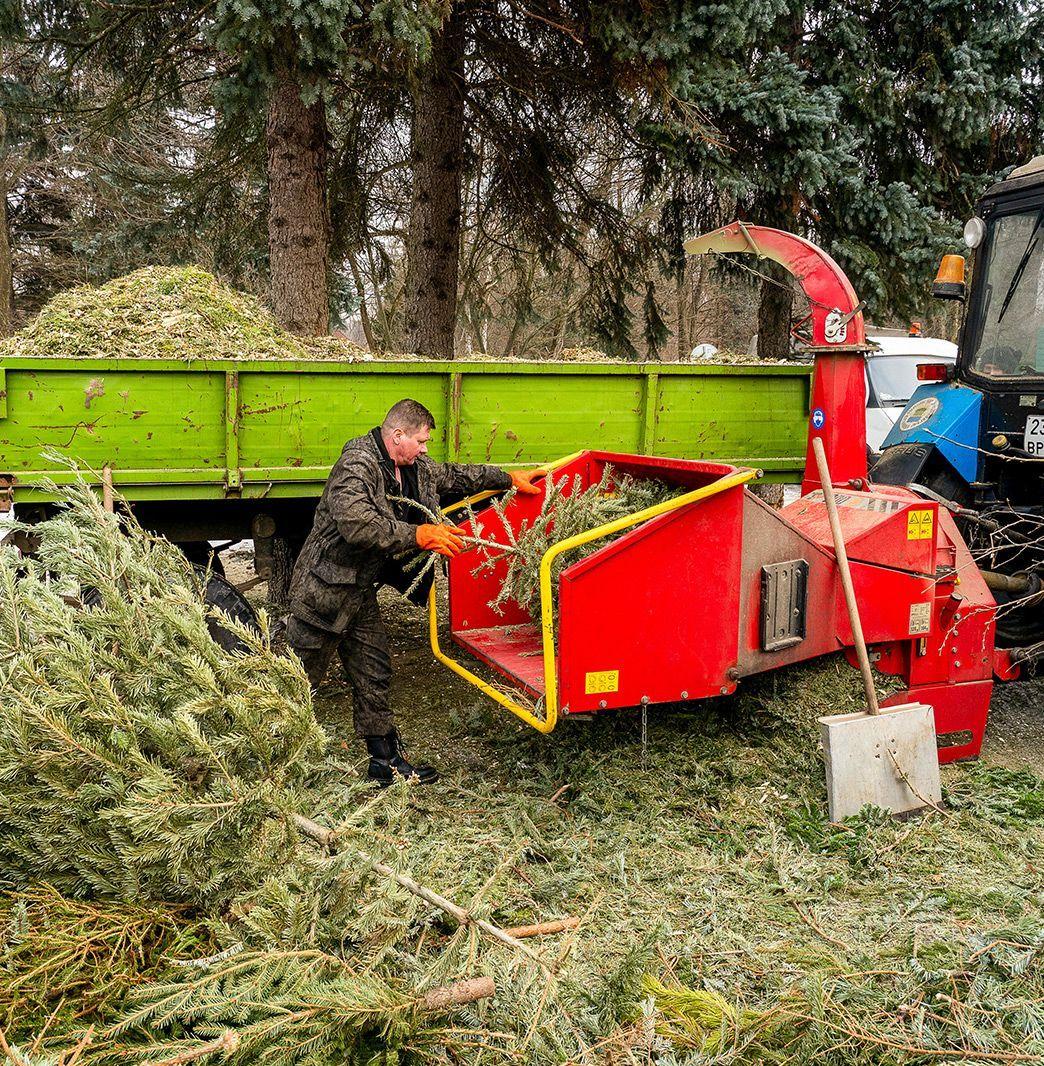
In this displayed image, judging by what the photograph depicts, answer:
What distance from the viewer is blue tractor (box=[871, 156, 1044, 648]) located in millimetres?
5266

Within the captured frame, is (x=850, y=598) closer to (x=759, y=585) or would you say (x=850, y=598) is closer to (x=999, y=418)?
(x=759, y=585)

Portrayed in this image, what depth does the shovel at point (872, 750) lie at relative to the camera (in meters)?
4.10

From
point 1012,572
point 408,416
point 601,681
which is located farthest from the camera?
point 1012,572

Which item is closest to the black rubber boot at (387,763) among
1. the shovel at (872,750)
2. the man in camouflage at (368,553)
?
the man in camouflage at (368,553)

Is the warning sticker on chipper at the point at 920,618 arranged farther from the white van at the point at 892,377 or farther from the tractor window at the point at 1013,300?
the white van at the point at 892,377

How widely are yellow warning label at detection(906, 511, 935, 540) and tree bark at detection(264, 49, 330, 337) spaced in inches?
198

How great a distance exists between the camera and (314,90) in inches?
255

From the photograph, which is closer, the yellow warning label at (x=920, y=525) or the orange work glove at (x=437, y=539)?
the orange work glove at (x=437, y=539)

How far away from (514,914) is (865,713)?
5.96ft

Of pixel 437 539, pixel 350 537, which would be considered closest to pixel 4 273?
pixel 350 537

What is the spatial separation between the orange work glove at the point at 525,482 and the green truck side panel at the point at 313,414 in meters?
0.62

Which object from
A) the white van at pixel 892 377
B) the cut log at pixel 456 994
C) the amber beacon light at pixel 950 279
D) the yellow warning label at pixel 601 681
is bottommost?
the cut log at pixel 456 994

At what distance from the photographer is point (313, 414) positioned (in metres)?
5.28

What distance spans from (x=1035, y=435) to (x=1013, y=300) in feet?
2.47
